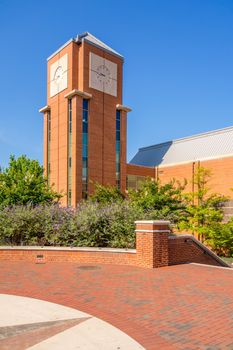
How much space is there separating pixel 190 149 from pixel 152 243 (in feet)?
98.4

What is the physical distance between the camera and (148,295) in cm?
791

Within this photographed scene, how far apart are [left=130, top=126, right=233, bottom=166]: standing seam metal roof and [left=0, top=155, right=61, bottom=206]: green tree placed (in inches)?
689

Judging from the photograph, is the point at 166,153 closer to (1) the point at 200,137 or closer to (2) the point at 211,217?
(1) the point at 200,137

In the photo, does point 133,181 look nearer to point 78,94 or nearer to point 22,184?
point 78,94

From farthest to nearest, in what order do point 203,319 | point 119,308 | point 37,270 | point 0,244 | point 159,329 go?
point 0,244, point 37,270, point 119,308, point 203,319, point 159,329

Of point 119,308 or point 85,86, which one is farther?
point 85,86

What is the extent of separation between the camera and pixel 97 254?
12938 millimetres

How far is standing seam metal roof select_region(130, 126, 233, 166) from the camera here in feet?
117

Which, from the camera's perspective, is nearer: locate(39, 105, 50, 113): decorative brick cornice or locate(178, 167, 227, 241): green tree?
locate(178, 167, 227, 241): green tree

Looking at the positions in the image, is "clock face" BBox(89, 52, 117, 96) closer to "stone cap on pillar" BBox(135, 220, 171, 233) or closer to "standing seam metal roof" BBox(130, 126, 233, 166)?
"standing seam metal roof" BBox(130, 126, 233, 166)

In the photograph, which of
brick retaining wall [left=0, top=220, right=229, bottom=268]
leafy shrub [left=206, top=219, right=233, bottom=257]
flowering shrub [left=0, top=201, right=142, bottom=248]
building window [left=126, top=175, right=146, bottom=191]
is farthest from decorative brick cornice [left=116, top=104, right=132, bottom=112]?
brick retaining wall [left=0, top=220, right=229, bottom=268]

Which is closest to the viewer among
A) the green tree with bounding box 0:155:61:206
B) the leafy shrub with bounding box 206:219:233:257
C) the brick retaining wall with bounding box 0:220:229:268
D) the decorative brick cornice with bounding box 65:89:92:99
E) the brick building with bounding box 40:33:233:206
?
the brick retaining wall with bounding box 0:220:229:268

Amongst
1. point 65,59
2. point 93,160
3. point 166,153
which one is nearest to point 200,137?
point 166,153

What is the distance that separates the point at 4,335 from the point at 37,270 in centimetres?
615
